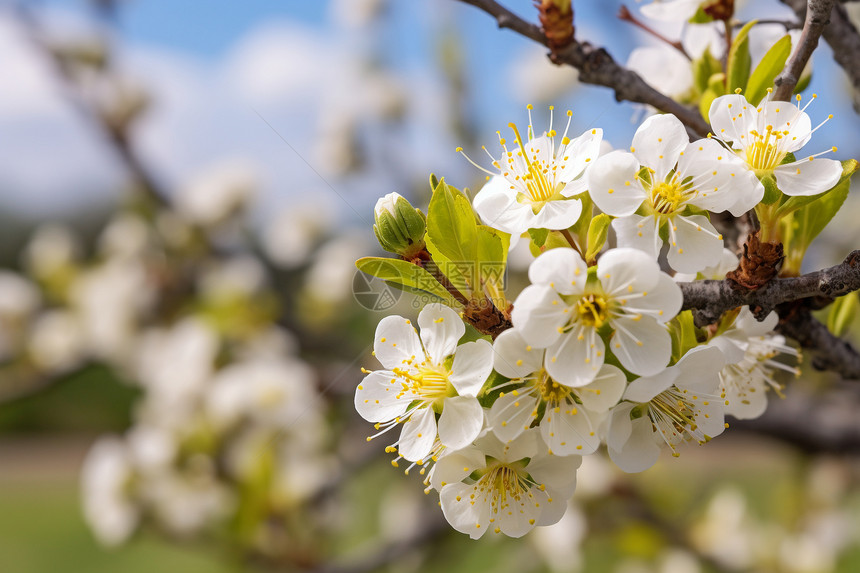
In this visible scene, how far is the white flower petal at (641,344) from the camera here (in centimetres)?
31

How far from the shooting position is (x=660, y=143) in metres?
0.35

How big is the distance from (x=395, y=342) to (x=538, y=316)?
3.7 inches

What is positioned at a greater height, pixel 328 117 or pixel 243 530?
pixel 328 117

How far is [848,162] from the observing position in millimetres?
368

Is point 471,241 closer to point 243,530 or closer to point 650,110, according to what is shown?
point 650,110

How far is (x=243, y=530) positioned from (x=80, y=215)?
989cm

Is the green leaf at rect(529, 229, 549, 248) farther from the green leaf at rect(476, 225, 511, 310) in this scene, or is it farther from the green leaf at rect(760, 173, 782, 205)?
the green leaf at rect(760, 173, 782, 205)

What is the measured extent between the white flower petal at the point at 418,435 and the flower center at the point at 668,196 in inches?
6.7

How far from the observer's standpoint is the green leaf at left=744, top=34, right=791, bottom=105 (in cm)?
39

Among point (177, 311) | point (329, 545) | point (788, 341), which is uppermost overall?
point (788, 341)

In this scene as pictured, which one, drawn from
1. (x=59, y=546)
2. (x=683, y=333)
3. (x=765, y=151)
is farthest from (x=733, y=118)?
(x=59, y=546)

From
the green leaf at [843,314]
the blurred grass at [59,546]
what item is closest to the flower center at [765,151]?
the green leaf at [843,314]

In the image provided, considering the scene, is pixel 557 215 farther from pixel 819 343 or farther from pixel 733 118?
pixel 819 343

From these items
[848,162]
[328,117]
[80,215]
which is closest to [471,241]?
[848,162]
